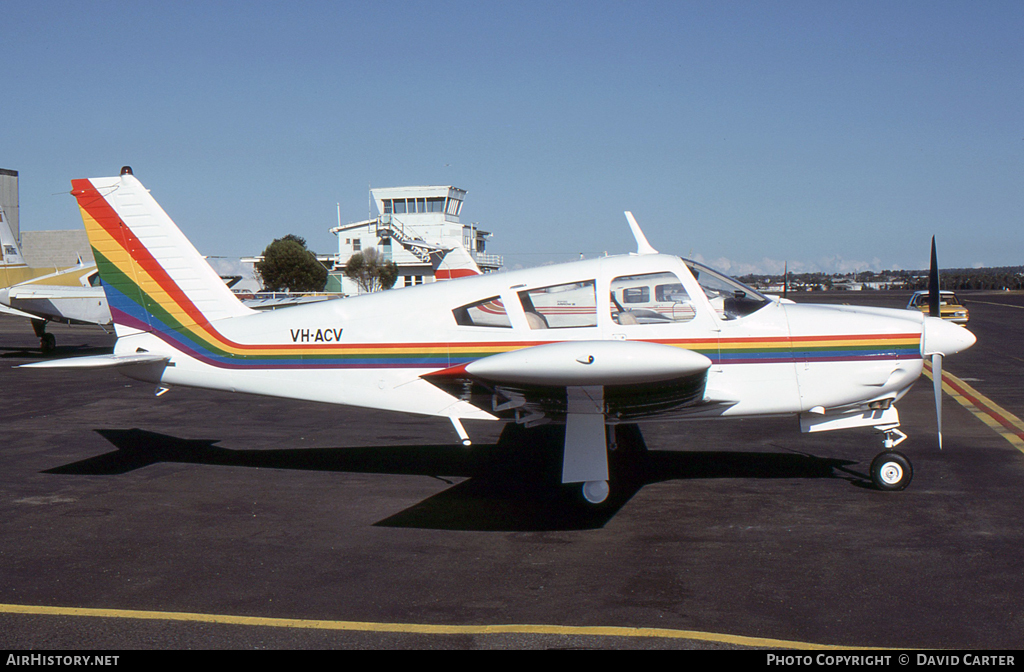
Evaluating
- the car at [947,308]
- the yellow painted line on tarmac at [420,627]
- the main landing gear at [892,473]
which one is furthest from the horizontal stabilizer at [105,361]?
the car at [947,308]

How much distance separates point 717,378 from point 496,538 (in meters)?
2.61

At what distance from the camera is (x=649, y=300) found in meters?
7.23

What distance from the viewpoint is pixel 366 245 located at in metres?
73.4

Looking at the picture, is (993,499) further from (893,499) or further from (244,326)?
(244,326)

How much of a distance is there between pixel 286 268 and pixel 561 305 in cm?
6634

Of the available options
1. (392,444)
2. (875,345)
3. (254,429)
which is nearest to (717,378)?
(875,345)

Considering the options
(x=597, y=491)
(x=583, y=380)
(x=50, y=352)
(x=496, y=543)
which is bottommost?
(x=496, y=543)

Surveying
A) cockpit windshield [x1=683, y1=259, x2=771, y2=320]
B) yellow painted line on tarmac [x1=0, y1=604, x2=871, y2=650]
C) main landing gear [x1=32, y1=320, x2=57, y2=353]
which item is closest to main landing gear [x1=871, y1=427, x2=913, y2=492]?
cockpit windshield [x1=683, y1=259, x2=771, y2=320]

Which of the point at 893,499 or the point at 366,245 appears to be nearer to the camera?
the point at 893,499

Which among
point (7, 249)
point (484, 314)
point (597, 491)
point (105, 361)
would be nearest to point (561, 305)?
point (484, 314)

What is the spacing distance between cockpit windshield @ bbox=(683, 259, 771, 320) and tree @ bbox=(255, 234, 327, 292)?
6562 centimetres

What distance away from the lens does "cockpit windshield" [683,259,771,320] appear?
732cm

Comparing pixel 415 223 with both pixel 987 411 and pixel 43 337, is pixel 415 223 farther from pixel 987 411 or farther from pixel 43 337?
pixel 987 411

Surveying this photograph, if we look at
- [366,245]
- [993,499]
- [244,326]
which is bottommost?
[993,499]
